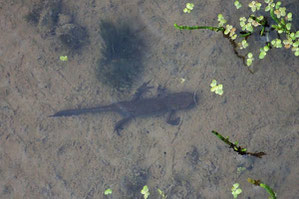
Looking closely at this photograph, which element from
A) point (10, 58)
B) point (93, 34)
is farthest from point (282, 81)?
point (10, 58)

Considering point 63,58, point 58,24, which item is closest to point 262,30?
point 63,58

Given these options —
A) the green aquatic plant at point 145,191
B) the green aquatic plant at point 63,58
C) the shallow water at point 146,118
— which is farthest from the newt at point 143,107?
the green aquatic plant at point 145,191

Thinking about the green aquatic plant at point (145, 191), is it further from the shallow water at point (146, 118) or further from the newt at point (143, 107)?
the newt at point (143, 107)

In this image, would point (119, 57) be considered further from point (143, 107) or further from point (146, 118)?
point (146, 118)

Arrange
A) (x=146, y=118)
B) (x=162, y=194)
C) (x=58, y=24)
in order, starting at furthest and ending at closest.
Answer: (x=58, y=24) → (x=146, y=118) → (x=162, y=194)

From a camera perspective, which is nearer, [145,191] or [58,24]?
[145,191]

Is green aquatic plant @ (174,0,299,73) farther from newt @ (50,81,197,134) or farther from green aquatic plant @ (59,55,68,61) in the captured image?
green aquatic plant @ (59,55,68,61)
